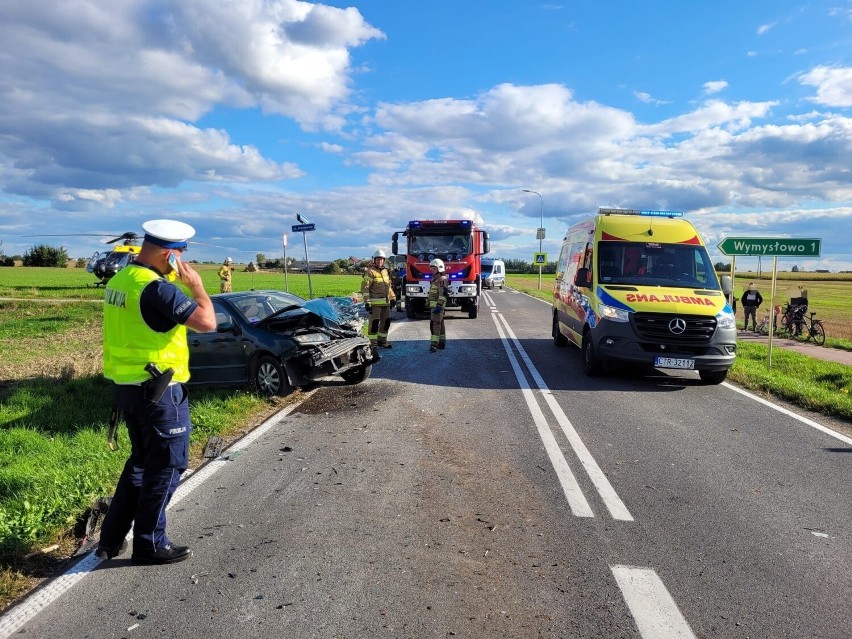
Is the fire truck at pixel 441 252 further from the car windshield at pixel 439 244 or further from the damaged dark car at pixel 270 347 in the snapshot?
the damaged dark car at pixel 270 347

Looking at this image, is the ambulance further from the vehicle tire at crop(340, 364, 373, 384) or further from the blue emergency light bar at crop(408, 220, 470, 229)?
the blue emergency light bar at crop(408, 220, 470, 229)

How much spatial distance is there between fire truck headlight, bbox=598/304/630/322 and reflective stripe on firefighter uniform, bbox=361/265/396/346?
447 cm

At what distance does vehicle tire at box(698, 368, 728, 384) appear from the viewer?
951 centimetres

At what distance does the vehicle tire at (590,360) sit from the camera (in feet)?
31.4

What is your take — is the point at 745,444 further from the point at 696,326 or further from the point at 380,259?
the point at 380,259

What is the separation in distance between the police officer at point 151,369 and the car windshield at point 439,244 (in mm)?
15277

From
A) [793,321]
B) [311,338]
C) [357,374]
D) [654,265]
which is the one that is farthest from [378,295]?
[793,321]

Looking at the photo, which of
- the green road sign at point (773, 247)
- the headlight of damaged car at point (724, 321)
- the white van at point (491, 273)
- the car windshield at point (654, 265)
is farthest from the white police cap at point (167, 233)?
the white van at point (491, 273)

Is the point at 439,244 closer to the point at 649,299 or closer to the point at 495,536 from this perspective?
the point at 649,299

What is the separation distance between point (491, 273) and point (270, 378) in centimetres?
3769

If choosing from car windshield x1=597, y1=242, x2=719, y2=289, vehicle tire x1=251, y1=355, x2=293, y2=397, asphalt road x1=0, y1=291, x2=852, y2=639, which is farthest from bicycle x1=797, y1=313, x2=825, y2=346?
vehicle tire x1=251, y1=355, x2=293, y2=397

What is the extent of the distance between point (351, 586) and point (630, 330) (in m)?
6.83

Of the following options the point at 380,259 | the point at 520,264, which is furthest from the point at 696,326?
the point at 520,264

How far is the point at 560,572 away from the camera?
11.3ft
